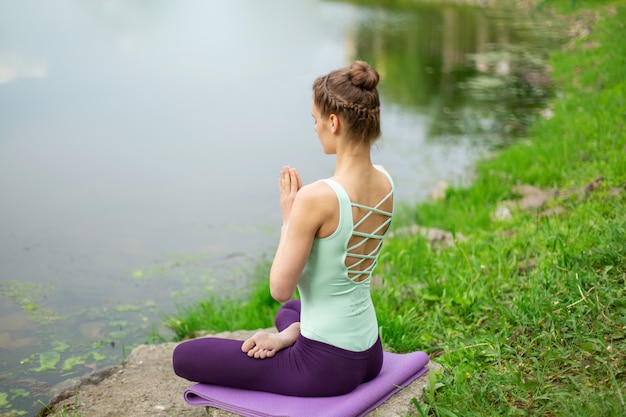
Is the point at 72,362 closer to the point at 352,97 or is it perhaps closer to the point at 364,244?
the point at 364,244

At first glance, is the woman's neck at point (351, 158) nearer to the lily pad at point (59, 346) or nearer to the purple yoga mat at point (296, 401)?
the purple yoga mat at point (296, 401)

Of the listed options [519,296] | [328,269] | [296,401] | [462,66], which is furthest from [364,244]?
[462,66]

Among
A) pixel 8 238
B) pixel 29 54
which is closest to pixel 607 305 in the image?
pixel 8 238

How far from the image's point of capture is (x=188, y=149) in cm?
805

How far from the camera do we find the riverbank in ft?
9.64

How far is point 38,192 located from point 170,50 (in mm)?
6818

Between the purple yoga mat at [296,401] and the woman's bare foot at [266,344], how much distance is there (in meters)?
0.16

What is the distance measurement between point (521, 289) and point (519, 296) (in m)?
0.22

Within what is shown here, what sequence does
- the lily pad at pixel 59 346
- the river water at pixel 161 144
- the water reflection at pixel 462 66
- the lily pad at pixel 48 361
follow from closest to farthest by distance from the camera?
the lily pad at pixel 48 361, the lily pad at pixel 59 346, the river water at pixel 161 144, the water reflection at pixel 462 66

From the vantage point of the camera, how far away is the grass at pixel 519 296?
293 centimetres

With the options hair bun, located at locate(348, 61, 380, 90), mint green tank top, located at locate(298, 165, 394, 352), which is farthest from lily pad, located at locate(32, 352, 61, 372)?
hair bun, located at locate(348, 61, 380, 90)

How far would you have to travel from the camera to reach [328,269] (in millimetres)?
2730

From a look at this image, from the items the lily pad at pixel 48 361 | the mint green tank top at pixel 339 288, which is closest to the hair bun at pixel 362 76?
the mint green tank top at pixel 339 288

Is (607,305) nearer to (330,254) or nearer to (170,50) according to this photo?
(330,254)
